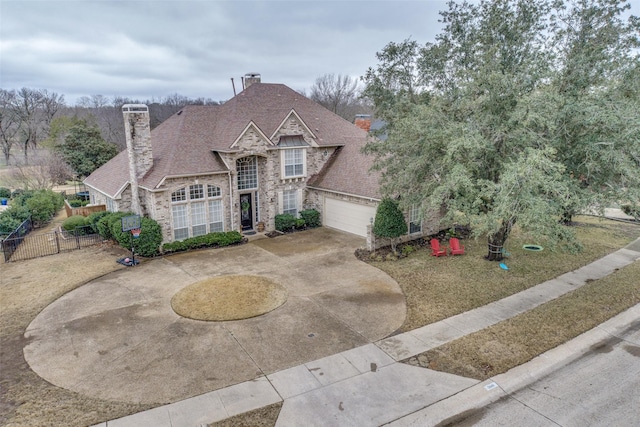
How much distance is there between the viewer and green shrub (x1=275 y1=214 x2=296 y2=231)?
21281 mm

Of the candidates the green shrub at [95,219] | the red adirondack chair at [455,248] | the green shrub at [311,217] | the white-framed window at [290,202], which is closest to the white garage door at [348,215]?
the green shrub at [311,217]

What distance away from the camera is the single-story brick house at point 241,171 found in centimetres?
1830

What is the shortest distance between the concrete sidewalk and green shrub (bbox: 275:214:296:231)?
11.6 metres

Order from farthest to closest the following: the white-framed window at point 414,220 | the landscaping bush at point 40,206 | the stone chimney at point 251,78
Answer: the stone chimney at point 251,78
the landscaping bush at point 40,206
the white-framed window at point 414,220

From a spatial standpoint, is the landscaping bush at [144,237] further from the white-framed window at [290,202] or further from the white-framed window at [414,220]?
the white-framed window at [414,220]

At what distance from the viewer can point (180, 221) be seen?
18.7 metres

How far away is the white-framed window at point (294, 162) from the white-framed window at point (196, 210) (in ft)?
13.3

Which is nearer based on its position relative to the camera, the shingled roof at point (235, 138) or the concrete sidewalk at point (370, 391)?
the concrete sidewalk at point (370, 391)

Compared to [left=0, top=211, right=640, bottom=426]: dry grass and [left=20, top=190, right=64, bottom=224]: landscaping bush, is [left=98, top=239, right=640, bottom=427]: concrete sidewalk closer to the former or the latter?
[left=0, top=211, right=640, bottom=426]: dry grass

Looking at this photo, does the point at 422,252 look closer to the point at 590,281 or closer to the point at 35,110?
the point at 590,281

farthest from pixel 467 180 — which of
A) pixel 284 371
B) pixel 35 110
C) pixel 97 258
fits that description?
pixel 35 110

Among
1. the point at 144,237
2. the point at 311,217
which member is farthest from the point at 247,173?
the point at 144,237

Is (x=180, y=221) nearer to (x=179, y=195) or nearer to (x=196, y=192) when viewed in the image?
(x=179, y=195)

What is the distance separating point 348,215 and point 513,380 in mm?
13268
